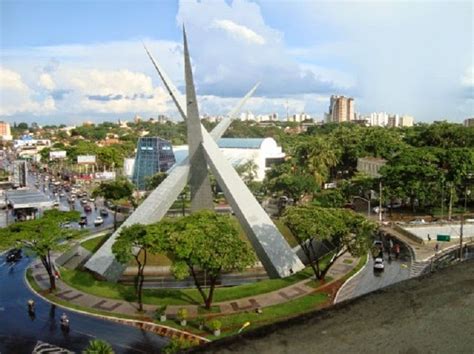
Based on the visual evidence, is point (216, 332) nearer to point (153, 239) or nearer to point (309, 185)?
point (153, 239)

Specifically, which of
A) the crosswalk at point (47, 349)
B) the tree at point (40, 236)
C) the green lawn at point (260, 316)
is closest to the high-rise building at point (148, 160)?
the tree at point (40, 236)

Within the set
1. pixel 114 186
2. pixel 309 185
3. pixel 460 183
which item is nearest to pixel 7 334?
pixel 114 186

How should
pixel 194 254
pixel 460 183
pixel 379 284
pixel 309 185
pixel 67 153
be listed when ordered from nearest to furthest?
pixel 194 254
pixel 379 284
pixel 460 183
pixel 309 185
pixel 67 153

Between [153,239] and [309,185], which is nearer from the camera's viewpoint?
[153,239]

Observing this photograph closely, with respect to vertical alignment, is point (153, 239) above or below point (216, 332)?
above

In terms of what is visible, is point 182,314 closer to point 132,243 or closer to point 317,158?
point 132,243

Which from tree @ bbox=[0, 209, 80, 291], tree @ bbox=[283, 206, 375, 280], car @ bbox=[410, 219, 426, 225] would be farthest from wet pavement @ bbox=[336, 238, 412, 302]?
tree @ bbox=[0, 209, 80, 291]

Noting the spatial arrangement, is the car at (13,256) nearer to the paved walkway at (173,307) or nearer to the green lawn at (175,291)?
the paved walkway at (173,307)

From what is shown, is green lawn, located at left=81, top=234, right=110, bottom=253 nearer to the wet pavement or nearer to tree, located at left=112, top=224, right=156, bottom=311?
tree, located at left=112, top=224, right=156, bottom=311
